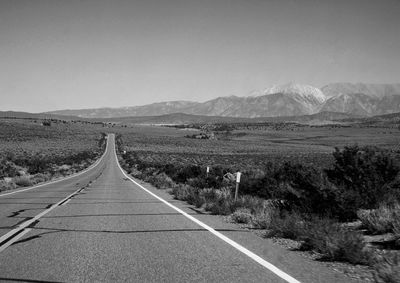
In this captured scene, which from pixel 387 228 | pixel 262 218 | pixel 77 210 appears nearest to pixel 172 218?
pixel 262 218

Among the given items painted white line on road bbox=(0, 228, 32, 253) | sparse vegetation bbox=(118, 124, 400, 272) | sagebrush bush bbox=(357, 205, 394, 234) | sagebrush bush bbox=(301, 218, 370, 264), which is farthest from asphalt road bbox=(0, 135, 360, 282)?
sagebrush bush bbox=(357, 205, 394, 234)

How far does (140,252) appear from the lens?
7031 mm

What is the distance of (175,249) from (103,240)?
153 cm

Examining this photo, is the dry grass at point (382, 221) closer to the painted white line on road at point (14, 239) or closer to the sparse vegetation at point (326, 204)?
the sparse vegetation at point (326, 204)

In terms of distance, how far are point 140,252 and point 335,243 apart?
306 cm

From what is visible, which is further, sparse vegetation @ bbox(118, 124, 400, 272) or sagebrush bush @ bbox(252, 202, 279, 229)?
sagebrush bush @ bbox(252, 202, 279, 229)

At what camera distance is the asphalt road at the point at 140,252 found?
5.69 metres

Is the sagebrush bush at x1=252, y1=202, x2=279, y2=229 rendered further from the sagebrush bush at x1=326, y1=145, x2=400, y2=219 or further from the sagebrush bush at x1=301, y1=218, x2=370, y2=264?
the sagebrush bush at x1=301, y1=218, x2=370, y2=264

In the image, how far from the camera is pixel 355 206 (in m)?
10.6

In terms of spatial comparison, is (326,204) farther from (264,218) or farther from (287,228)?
(287,228)

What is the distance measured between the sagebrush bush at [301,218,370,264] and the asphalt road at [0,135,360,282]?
16.6 inches

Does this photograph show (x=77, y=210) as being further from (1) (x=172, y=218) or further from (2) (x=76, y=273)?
(2) (x=76, y=273)

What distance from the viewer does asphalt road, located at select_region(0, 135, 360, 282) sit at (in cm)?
569

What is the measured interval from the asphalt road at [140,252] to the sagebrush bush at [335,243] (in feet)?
1.38
